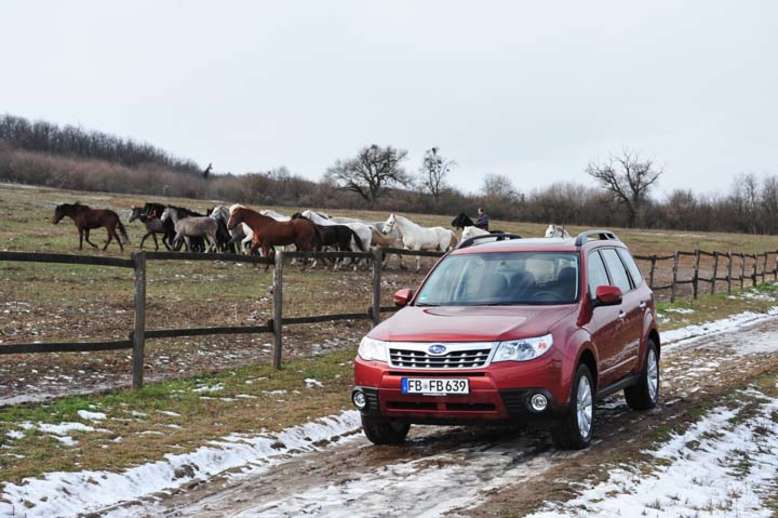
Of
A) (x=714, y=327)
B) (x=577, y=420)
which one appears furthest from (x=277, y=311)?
(x=714, y=327)

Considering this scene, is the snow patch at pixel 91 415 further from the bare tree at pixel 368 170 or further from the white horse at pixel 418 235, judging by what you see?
the bare tree at pixel 368 170

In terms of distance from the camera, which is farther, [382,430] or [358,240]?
[358,240]

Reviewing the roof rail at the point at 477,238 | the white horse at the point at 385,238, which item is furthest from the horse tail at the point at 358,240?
the roof rail at the point at 477,238

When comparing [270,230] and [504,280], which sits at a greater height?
[270,230]

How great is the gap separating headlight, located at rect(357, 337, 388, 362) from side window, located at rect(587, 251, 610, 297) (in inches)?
87.2

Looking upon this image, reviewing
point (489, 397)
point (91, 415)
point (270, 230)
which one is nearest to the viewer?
point (489, 397)

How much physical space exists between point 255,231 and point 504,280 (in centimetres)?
1898

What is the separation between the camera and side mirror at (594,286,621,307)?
28.5 feet

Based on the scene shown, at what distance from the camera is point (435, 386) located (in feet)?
25.2

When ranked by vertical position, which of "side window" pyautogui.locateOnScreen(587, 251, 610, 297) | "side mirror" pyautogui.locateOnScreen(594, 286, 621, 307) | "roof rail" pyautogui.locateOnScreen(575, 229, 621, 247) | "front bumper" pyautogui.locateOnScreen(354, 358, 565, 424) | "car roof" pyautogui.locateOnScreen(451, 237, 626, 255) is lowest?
"front bumper" pyautogui.locateOnScreen(354, 358, 565, 424)

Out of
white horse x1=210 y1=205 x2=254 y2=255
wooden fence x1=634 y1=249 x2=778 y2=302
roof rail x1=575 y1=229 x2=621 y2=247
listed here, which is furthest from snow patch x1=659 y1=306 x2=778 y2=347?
white horse x1=210 y1=205 x2=254 y2=255

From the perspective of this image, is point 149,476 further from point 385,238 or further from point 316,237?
point 385,238

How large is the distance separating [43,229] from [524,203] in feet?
198

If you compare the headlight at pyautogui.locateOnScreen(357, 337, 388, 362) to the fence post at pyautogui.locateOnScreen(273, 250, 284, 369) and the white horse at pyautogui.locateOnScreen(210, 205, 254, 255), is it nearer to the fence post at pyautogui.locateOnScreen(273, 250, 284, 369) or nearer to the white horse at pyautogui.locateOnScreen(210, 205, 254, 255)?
the fence post at pyautogui.locateOnScreen(273, 250, 284, 369)
